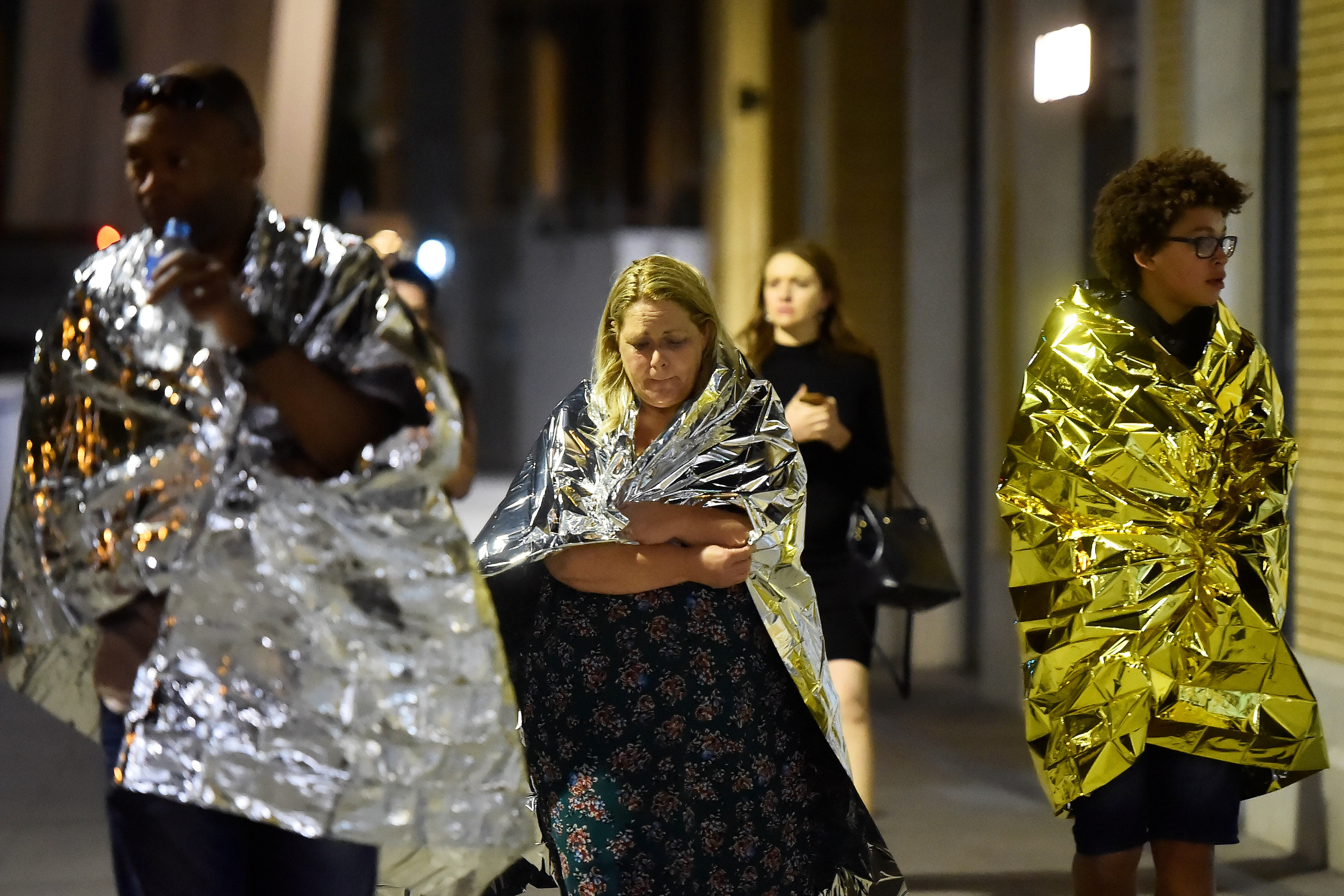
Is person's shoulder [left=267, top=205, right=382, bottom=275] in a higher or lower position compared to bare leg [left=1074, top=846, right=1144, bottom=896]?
higher

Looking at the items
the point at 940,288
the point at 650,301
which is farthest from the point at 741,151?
the point at 650,301

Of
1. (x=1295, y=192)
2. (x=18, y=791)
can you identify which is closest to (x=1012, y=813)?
(x=1295, y=192)

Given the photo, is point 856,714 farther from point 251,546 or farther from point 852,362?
point 251,546

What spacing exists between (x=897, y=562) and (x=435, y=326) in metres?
1.59

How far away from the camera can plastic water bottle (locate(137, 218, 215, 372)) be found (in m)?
2.36

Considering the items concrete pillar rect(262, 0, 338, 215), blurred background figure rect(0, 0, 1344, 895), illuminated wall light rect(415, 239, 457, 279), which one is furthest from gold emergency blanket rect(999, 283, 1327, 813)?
illuminated wall light rect(415, 239, 457, 279)

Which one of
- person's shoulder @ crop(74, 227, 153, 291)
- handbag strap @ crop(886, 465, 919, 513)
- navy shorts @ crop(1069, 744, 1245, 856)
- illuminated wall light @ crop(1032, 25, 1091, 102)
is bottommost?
navy shorts @ crop(1069, 744, 1245, 856)

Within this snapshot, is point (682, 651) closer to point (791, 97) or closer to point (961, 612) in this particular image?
point (961, 612)

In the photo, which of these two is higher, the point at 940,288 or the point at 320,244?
the point at 940,288

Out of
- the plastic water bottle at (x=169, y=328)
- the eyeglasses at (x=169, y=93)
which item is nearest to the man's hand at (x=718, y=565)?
the plastic water bottle at (x=169, y=328)

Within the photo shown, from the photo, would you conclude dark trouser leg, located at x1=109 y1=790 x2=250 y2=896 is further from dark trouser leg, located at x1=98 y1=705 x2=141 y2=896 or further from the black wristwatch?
the black wristwatch

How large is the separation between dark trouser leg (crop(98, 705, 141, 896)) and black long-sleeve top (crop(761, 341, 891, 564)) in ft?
8.27

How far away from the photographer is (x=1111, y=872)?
11.6 ft

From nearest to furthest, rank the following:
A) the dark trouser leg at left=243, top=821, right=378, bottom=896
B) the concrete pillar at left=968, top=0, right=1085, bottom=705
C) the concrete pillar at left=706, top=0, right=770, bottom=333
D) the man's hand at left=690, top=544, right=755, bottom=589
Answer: the dark trouser leg at left=243, top=821, right=378, bottom=896 → the man's hand at left=690, top=544, right=755, bottom=589 → the concrete pillar at left=968, top=0, right=1085, bottom=705 → the concrete pillar at left=706, top=0, right=770, bottom=333
